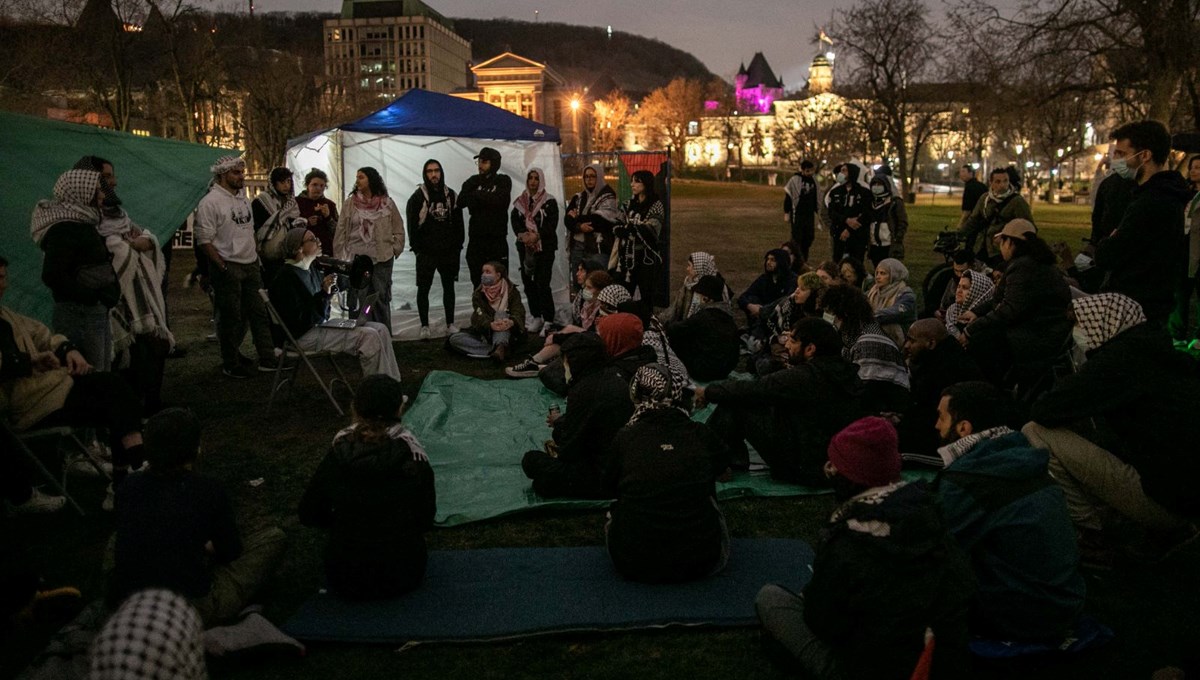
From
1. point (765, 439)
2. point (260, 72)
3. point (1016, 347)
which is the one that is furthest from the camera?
point (260, 72)

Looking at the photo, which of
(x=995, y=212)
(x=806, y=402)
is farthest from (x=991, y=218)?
(x=806, y=402)

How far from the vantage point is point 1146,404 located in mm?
4383

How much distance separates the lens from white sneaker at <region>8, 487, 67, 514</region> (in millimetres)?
5211

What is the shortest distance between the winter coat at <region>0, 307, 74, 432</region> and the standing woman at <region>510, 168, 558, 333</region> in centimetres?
630

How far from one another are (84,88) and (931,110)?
126 feet

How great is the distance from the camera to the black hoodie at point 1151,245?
641cm

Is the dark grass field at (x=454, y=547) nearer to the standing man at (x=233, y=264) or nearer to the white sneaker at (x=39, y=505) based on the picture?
the white sneaker at (x=39, y=505)

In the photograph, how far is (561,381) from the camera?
7.83 meters

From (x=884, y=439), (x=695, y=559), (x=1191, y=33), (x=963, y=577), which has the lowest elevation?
(x=695, y=559)

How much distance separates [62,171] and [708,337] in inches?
222

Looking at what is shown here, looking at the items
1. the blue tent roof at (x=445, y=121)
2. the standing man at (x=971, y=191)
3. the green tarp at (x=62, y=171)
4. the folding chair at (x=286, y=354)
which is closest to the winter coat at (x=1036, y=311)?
the folding chair at (x=286, y=354)

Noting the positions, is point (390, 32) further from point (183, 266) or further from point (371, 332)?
point (371, 332)

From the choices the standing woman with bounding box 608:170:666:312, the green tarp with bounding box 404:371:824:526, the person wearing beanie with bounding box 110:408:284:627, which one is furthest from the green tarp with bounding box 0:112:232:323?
the standing woman with bounding box 608:170:666:312

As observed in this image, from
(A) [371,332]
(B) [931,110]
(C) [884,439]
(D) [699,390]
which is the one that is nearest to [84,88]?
(A) [371,332]
